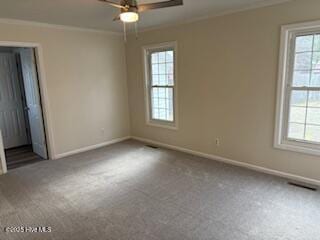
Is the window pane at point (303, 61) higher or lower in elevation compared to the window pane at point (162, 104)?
higher

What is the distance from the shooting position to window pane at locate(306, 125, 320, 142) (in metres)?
3.11

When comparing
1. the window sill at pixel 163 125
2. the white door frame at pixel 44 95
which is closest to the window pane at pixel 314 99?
the window sill at pixel 163 125

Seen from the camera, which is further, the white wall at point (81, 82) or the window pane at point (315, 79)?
the white wall at point (81, 82)

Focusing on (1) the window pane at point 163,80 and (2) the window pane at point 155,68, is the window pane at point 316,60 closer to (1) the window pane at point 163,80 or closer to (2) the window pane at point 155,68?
(1) the window pane at point 163,80

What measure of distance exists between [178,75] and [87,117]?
82.5 inches

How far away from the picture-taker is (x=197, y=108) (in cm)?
425

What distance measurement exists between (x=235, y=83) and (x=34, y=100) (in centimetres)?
364

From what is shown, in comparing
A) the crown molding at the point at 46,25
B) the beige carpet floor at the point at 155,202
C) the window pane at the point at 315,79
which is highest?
the crown molding at the point at 46,25

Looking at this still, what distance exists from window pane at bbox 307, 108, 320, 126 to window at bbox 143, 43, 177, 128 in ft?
7.49

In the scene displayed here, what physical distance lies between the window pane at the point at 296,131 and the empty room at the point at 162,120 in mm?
15

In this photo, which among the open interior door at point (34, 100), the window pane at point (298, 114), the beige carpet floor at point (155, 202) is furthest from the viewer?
the open interior door at point (34, 100)

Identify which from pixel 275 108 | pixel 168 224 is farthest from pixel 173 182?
pixel 275 108

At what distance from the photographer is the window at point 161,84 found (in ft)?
15.1

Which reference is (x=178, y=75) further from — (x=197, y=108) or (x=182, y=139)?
(x=182, y=139)
